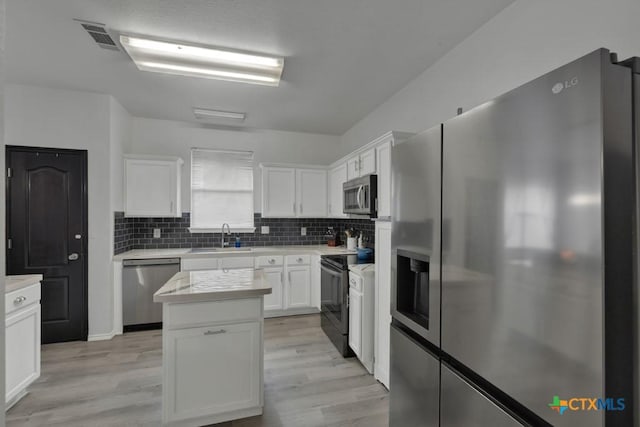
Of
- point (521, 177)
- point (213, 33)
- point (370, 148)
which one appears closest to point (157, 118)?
point (213, 33)

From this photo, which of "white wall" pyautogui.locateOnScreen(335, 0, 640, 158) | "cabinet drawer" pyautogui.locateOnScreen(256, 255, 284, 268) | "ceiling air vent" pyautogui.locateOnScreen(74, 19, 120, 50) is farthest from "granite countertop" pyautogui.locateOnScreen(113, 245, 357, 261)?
"ceiling air vent" pyautogui.locateOnScreen(74, 19, 120, 50)

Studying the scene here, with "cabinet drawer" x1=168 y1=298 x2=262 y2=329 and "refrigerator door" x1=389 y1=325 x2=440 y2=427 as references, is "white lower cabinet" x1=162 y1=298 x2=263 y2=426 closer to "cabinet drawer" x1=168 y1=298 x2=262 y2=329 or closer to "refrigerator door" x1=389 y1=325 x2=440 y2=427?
"cabinet drawer" x1=168 y1=298 x2=262 y2=329

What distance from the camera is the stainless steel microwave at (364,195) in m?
2.67

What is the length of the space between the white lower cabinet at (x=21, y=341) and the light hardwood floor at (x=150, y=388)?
0.65 feet

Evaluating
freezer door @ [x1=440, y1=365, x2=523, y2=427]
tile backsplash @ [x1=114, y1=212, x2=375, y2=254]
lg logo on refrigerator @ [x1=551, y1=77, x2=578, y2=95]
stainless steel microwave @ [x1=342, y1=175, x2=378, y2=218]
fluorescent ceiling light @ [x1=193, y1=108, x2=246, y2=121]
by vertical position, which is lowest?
freezer door @ [x1=440, y1=365, x2=523, y2=427]

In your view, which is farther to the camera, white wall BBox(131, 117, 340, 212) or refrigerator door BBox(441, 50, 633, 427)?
white wall BBox(131, 117, 340, 212)

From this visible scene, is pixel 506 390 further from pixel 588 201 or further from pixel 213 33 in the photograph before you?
pixel 213 33

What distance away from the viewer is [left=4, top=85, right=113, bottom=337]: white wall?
318 cm

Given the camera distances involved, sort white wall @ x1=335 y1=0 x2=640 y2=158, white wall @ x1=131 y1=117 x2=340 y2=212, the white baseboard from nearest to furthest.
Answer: white wall @ x1=335 y1=0 x2=640 y2=158 → the white baseboard → white wall @ x1=131 y1=117 x2=340 y2=212

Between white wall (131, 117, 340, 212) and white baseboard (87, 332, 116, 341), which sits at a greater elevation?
white wall (131, 117, 340, 212)

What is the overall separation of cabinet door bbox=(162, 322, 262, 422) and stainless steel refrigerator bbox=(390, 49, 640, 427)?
1106 millimetres

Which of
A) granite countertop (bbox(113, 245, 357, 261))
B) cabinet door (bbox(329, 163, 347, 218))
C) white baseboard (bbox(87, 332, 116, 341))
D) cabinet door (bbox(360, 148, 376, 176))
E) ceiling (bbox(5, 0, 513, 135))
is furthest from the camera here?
cabinet door (bbox(329, 163, 347, 218))

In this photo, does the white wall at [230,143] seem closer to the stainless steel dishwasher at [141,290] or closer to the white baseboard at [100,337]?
the stainless steel dishwasher at [141,290]

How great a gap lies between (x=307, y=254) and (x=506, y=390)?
11.2ft
